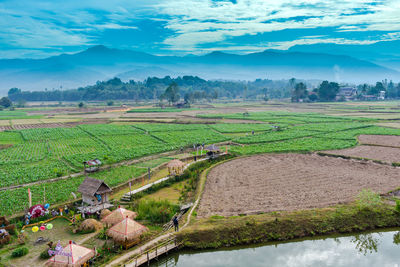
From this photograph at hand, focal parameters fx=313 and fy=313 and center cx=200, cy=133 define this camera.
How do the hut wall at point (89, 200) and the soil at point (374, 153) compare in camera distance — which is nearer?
the hut wall at point (89, 200)

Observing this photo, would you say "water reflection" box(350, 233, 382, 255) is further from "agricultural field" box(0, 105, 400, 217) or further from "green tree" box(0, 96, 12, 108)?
"green tree" box(0, 96, 12, 108)

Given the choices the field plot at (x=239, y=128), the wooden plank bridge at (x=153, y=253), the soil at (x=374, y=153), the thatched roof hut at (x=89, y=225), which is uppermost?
the field plot at (x=239, y=128)

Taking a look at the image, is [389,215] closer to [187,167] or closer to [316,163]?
[316,163]

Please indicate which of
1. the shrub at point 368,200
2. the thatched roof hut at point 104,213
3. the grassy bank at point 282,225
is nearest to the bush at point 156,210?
the thatched roof hut at point 104,213

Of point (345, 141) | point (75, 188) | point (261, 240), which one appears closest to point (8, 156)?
point (75, 188)

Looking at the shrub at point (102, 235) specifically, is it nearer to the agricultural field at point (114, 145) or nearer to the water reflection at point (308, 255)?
the water reflection at point (308, 255)

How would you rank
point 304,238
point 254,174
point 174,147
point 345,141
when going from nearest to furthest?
point 304,238, point 254,174, point 174,147, point 345,141
